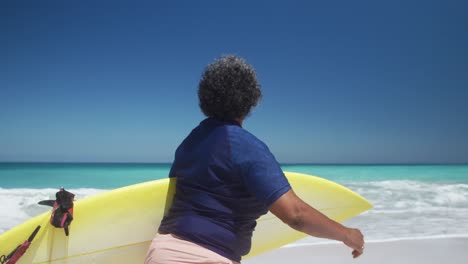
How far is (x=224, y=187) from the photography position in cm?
122

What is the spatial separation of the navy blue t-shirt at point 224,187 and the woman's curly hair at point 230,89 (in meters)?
0.05

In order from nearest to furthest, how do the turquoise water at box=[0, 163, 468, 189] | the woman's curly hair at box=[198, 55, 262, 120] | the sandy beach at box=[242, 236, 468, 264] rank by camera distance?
the woman's curly hair at box=[198, 55, 262, 120]
the sandy beach at box=[242, 236, 468, 264]
the turquoise water at box=[0, 163, 468, 189]

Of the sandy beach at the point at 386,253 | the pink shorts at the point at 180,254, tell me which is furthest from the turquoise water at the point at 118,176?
the pink shorts at the point at 180,254

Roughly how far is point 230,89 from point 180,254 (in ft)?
1.66

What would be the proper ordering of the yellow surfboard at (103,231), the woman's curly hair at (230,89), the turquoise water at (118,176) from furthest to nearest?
the turquoise water at (118,176) < the yellow surfboard at (103,231) < the woman's curly hair at (230,89)

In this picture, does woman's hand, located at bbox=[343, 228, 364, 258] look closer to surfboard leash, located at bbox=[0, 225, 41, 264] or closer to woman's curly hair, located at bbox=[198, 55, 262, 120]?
woman's curly hair, located at bbox=[198, 55, 262, 120]

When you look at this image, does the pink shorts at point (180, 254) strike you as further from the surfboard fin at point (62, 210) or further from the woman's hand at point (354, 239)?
the surfboard fin at point (62, 210)

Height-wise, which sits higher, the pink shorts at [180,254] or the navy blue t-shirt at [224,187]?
the navy blue t-shirt at [224,187]

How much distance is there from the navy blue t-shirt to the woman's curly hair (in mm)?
53

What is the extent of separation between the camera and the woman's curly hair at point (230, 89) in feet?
4.37

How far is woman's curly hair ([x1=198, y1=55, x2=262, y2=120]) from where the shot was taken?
133cm

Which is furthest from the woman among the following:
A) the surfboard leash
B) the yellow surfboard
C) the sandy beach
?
the sandy beach

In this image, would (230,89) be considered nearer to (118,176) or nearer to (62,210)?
(62,210)

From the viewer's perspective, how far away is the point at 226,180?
4.00 ft
